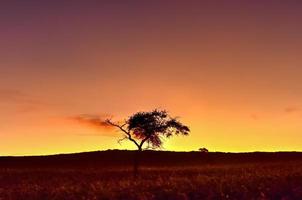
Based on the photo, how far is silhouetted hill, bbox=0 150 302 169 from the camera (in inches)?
3698

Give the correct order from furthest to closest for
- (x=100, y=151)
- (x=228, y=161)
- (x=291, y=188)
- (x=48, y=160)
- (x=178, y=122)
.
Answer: (x=100, y=151) < (x=48, y=160) < (x=228, y=161) < (x=178, y=122) < (x=291, y=188)

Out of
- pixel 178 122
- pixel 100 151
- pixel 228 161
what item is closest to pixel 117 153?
pixel 100 151

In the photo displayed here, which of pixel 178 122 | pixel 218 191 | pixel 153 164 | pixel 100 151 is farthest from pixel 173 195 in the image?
pixel 100 151

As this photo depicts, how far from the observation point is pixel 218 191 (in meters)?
17.3

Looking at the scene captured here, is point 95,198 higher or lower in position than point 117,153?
lower

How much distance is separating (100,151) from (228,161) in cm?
2503

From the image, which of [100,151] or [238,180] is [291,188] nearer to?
[238,180]

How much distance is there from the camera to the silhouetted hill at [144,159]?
93.9 m

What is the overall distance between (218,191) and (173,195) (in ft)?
3.81

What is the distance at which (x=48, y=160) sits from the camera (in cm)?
10150

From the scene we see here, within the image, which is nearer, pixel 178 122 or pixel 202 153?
pixel 178 122

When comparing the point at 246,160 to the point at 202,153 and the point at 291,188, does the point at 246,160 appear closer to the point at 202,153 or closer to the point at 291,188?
the point at 202,153

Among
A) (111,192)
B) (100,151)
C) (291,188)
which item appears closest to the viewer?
(291,188)

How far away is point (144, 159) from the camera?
→ 101 m
